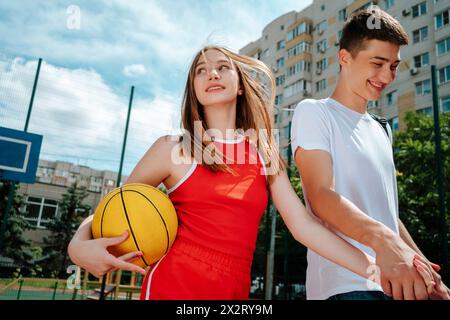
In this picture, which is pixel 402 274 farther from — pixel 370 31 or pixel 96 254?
pixel 370 31

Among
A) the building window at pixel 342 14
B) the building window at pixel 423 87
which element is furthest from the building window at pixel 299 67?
the building window at pixel 423 87

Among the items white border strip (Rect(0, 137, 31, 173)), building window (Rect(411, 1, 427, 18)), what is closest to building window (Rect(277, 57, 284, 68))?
building window (Rect(411, 1, 427, 18))

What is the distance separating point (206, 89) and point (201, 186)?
1.65 feet

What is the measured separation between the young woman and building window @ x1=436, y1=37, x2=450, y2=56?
2272 centimetres

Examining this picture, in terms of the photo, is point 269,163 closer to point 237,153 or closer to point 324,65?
point 237,153

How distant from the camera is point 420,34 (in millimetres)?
22641

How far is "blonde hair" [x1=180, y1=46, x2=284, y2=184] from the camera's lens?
181 centimetres

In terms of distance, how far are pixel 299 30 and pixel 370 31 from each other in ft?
106

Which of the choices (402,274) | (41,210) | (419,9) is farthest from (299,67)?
(402,274)

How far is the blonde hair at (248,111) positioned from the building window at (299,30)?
31390 mm

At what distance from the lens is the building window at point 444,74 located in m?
20.2

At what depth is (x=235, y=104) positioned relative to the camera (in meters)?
2.03

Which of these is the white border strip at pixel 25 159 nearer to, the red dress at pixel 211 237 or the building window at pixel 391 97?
the red dress at pixel 211 237

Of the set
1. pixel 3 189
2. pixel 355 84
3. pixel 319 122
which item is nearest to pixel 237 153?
pixel 319 122
